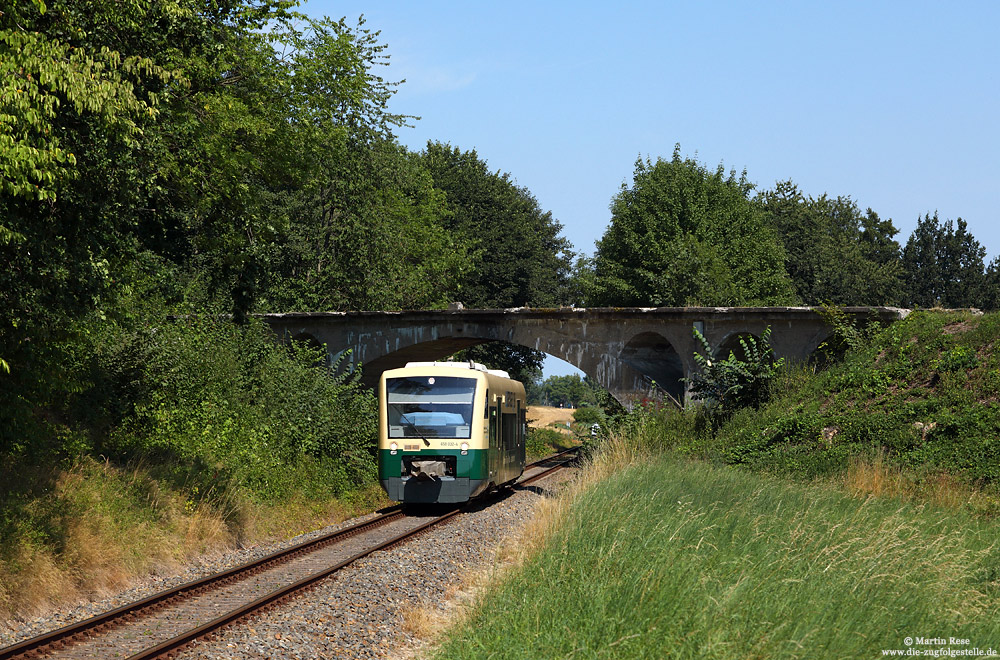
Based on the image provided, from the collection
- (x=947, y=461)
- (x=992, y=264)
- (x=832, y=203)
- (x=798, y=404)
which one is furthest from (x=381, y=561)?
(x=832, y=203)

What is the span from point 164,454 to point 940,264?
78467mm

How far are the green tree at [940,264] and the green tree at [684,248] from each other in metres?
27.7

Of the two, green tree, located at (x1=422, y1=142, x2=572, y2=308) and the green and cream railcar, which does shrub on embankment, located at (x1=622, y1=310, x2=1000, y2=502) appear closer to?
the green and cream railcar

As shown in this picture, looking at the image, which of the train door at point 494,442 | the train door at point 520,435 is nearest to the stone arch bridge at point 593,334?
the train door at point 520,435

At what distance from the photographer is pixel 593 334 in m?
35.8

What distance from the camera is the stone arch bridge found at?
31828 millimetres

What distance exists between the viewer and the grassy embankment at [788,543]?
7352mm

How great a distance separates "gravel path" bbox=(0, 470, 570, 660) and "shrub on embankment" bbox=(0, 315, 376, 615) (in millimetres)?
521

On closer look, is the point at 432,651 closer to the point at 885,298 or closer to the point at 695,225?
the point at 695,225

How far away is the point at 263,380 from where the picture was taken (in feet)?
79.3

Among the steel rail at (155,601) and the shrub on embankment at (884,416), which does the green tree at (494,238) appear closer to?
the shrub on embankment at (884,416)

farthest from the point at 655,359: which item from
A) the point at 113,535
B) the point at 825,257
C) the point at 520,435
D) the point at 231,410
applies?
the point at 825,257

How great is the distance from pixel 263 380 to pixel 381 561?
12150 mm

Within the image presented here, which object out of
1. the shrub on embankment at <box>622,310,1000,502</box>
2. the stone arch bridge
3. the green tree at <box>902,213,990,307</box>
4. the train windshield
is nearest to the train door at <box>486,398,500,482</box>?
the train windshield
